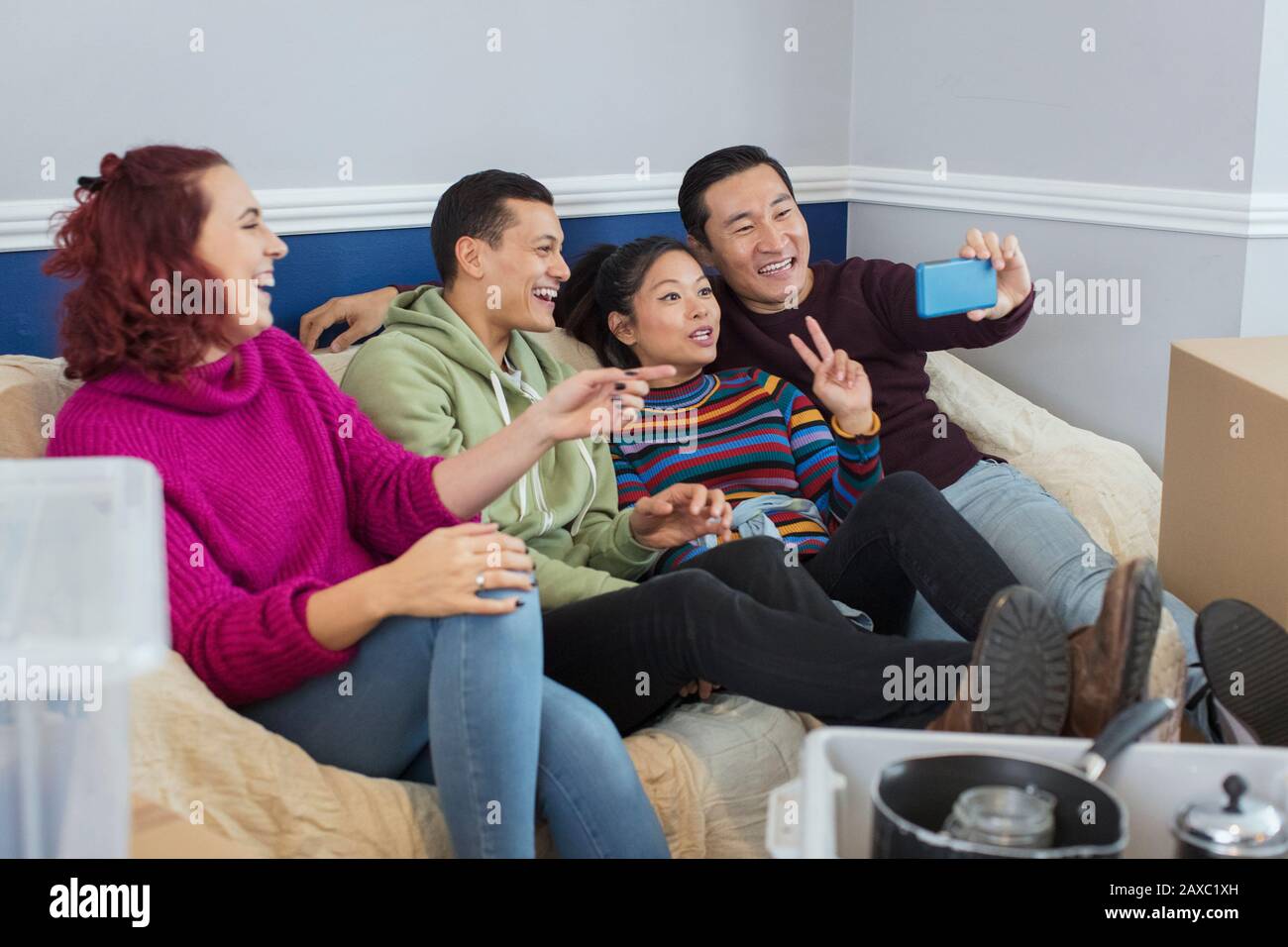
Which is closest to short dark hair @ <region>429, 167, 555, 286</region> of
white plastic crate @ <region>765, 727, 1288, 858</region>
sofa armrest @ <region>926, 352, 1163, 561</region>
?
sofa armrest @ <region>926, 352, 1163, 561</region>

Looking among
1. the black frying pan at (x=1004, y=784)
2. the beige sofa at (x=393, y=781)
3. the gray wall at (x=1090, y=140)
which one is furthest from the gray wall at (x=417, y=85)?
the black frying pan at (x=1004, y=784)

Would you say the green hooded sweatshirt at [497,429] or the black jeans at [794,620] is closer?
the black jeans at [794,620]

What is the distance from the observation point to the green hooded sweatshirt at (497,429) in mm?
1667

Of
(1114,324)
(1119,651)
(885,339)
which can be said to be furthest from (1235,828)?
(1114,324)

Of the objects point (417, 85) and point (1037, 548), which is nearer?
point (1037, 548)

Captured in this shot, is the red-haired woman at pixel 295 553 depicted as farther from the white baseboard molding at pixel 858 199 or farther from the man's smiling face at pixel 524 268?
the white baseboard molding at pixel 858 199

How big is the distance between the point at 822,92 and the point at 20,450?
69.6 inches

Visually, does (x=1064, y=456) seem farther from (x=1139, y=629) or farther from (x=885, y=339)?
(x=1139, y=629)

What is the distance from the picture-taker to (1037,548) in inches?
72.7

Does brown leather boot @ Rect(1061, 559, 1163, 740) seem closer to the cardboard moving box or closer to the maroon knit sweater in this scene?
the cardboard moving box

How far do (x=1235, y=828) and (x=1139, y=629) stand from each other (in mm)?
353

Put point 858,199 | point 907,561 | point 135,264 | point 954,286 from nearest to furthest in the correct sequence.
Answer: point 135,264 < point 907,561 < point 954,286 < point 858,199

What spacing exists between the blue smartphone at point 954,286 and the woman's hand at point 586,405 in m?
0.62

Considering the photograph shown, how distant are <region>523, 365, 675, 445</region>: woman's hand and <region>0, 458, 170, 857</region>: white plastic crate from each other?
595 mm
